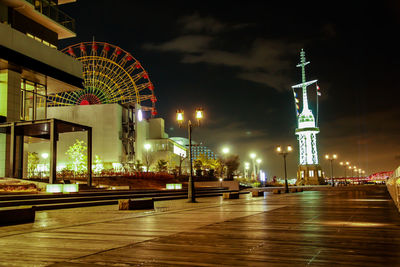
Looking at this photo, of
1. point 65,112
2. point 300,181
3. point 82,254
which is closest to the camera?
point 82,254

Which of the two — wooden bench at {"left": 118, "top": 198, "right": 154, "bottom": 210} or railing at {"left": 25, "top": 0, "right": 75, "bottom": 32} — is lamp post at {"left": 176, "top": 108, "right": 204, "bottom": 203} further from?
railing at {"left": 25, "top": 0, "right": 75, "bottom": 32}

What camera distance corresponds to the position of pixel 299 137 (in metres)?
123

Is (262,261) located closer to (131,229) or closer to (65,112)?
(131,229)

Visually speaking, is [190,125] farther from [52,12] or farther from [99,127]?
[99,127]

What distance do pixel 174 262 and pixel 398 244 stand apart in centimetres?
396

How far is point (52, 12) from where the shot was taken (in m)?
37.9

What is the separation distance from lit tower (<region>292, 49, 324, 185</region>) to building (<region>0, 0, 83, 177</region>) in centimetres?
8886

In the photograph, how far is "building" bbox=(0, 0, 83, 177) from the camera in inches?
1182

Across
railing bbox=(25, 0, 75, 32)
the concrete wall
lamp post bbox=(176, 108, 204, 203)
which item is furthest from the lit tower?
lamp post bbox=(176, 108, 204, 203)

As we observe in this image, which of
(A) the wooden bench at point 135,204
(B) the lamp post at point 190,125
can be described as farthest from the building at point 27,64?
(A) the wooden bench at point 135,204

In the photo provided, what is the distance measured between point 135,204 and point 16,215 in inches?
237

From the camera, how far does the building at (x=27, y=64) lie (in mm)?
30016

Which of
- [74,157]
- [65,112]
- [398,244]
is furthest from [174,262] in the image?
[65,112]

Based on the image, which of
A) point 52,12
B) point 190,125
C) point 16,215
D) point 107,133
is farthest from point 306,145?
point 16,215
